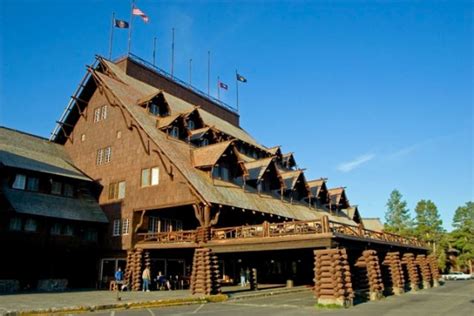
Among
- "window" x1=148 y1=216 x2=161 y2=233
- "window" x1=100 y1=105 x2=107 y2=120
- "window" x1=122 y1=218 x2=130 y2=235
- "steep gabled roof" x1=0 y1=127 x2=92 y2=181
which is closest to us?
"steep gabled roof" x1=0 y1=127 x2=92 y2=181

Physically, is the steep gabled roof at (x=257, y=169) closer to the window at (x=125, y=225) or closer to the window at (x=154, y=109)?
the window at (x=154, y=109)

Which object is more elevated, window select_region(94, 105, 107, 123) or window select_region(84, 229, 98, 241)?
window select_region(94, 105, 107, 123)

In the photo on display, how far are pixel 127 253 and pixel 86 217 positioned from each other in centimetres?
446

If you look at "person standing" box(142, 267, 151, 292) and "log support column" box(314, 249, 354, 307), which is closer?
"log support column" box(314, 249, 354, 307)

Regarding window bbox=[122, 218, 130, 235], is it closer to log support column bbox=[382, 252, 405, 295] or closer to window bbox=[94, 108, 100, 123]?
window bbox=[94, 108, 100, 123]

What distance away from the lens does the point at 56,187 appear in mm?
33344

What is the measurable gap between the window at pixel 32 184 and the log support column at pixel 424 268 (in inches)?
1319

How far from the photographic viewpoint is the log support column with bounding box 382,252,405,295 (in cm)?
2981

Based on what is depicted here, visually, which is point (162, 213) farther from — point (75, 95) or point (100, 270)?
point (75, 95)

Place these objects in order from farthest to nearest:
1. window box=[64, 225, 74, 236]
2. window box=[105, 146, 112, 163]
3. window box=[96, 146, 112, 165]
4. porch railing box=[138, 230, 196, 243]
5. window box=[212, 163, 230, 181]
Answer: window box=[96, 146, 112, 165] → window box=[105, 146, 112, 163] → window box=[212, 163, 230, 181] → window box=[64, 225, 74, 236] → porch railing box=[138, 230, 196, 243]

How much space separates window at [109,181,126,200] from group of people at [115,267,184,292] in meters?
5.82

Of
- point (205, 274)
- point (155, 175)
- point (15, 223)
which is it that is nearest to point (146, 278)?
point (205, 274)

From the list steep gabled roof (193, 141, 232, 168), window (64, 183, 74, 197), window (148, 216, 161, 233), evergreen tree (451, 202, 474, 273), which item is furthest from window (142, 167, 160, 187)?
evergreen tree (451, 202, 474, 273)

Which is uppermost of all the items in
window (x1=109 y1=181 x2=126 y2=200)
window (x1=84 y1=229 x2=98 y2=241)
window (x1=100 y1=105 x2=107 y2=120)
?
window (x1=100 y1=105 x2=107 y2=120)
